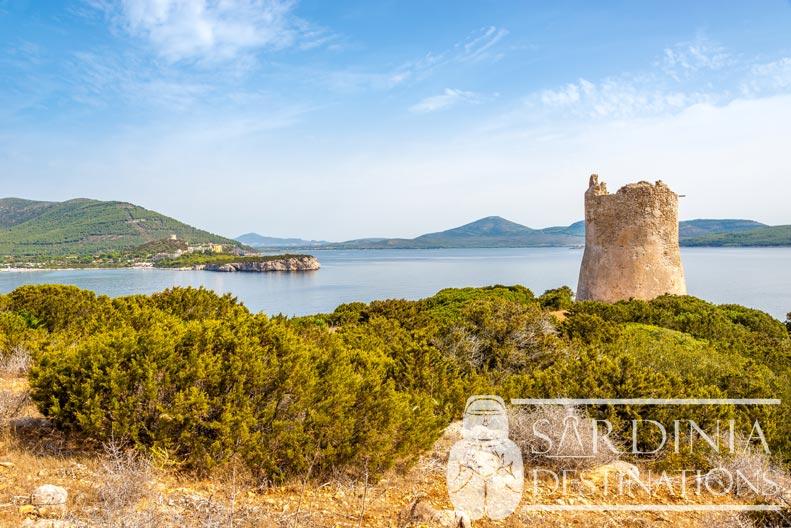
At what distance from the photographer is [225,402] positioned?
3.91 m

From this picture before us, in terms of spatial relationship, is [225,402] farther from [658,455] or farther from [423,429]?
[658,455]

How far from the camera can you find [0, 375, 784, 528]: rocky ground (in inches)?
108

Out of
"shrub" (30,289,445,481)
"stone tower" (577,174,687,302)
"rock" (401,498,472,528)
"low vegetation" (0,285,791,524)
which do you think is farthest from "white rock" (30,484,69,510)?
"stone tower" (577,174,687,302)

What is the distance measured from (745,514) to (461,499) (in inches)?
78.4

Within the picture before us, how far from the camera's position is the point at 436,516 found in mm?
3186

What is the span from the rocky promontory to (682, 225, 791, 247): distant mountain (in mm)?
121772

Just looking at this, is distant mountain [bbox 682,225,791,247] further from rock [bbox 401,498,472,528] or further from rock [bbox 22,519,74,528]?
rock [bbox 22,519,74,528]

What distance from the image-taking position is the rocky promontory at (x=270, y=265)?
86.2 meters

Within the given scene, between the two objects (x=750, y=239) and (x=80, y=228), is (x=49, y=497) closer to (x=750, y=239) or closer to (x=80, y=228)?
(x=750, y=239)

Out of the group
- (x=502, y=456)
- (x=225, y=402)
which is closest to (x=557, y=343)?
(x=502, y=456)

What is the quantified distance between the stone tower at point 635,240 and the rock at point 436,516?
666 inches

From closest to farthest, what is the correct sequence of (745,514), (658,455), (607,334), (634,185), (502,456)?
(745,514)
(502,456)
(658,455)
(607,334)
(634,185)

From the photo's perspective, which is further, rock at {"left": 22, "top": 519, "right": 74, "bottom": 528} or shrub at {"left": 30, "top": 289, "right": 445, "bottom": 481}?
shrub at {"left": 30, "top": 289, "right": 445, "bottom": 481}

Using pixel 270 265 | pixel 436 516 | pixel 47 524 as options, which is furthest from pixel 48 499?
pixel 270 265
